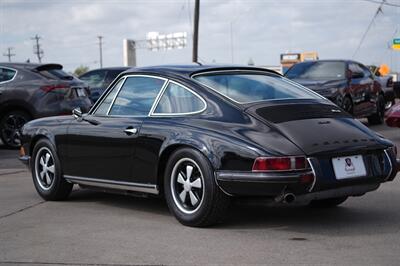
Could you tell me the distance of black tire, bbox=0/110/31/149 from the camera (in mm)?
12484

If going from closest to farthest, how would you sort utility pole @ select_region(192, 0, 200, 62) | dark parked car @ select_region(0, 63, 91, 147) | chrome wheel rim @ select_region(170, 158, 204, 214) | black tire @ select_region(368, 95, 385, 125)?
chrome wheel rim @ select_region(170, 158, 204, 214)
dark parked car @ select_region(0, 63, 91, 147)
black tire @ select_region(368, 95, 385, 125)
utility pole @ select_region(192, 0, 200, 62)

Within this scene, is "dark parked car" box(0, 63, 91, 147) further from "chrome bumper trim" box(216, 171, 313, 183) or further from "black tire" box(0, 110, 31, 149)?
"chrome bumper trim" box(216, 171, 313, 183)

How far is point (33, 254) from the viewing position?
507cm

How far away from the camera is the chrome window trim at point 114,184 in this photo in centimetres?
612

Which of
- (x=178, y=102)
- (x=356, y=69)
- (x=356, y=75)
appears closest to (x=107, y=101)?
(x=178, y=102)

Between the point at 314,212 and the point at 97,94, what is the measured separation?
10.3 meters

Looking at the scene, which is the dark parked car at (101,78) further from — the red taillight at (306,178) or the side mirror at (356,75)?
the red taillight at (306,178)

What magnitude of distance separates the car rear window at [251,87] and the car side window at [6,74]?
7.27 m

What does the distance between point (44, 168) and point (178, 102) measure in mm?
2107

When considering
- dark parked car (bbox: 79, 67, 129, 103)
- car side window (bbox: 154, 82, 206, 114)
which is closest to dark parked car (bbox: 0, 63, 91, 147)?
dark parked car (bbox: 79, 67, 129, 103)

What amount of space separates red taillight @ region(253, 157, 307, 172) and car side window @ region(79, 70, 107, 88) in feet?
37.8

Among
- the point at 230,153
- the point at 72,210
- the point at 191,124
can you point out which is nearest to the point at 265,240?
the point at 230,153

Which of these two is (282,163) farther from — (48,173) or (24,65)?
(24,65)

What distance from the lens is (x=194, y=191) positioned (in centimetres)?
573
